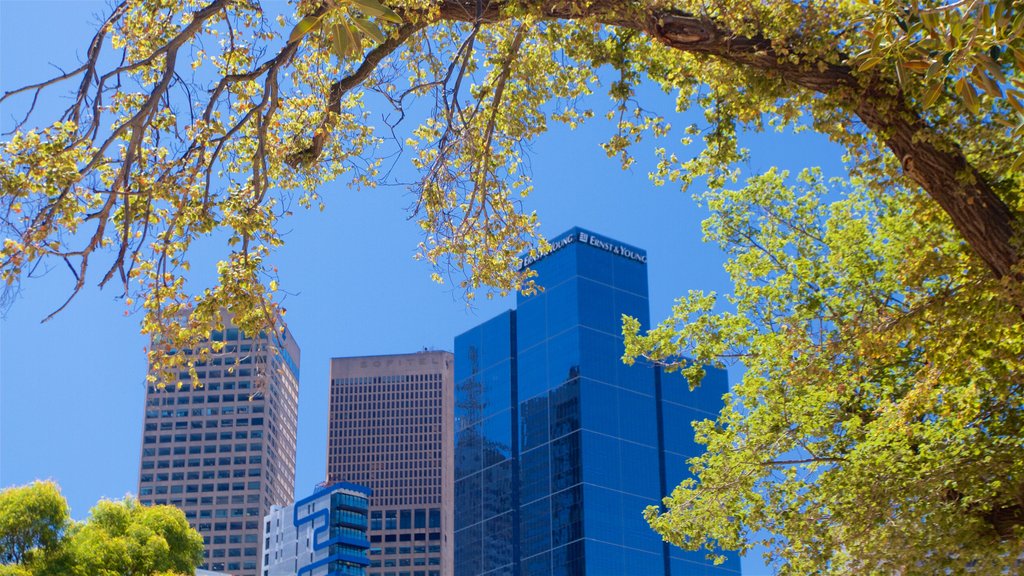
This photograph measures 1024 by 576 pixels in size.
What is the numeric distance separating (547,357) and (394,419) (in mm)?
57392

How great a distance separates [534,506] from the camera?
4515 inches

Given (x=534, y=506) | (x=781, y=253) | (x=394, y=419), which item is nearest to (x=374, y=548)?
(x=394, y=419)

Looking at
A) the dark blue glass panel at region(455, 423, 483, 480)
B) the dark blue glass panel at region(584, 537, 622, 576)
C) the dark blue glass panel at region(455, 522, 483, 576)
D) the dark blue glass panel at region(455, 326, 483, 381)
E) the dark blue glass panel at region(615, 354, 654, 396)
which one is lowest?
the dark blue glass panel at region(584, 537, 622, 576)

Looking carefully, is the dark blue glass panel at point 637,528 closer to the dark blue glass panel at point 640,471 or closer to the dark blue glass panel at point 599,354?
the dark blue glass panel at point 640,471

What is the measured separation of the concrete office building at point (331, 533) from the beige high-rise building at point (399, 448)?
61.1 metres

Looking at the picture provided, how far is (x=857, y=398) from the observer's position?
1515 cm

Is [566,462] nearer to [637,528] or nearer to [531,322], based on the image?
[637,528]

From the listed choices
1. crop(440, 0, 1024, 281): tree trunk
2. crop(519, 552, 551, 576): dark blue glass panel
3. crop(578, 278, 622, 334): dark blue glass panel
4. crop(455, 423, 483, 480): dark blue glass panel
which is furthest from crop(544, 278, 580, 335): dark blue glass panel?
crop(440, 0, 1024, 281): tree trunk

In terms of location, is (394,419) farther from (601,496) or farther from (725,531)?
(725,531)

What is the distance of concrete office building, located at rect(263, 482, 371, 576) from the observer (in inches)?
3713

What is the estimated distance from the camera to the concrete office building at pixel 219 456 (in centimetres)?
15162

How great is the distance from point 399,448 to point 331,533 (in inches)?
3013

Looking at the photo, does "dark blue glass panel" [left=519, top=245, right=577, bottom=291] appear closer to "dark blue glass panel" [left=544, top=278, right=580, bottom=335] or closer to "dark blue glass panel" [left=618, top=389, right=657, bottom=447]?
"dark blue glass panel" [left=544, top=278, right=580, bottom=335]

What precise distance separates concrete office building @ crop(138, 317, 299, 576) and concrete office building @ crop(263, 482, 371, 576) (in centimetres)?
5240
